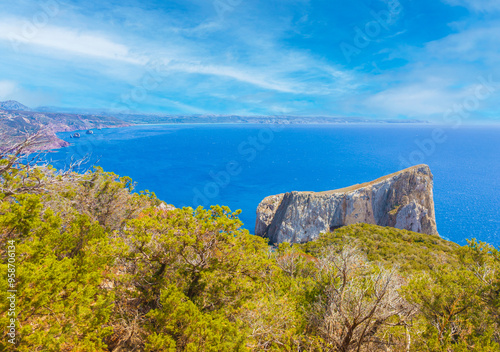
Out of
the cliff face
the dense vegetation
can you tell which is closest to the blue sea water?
the cliff face

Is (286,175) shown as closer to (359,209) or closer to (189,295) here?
(359,209)

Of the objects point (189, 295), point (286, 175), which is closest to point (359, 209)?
point (286, 175)

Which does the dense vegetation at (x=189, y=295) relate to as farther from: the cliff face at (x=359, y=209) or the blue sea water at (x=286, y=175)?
the cliff face at (x=359, y=209)

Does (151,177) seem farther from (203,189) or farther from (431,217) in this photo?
(431,217)

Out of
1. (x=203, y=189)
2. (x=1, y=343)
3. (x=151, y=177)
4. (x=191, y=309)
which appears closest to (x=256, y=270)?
(x=191, y=309)

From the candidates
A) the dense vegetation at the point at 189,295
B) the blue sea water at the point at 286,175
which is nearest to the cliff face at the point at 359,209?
the blue sea water at the point at 286,175
